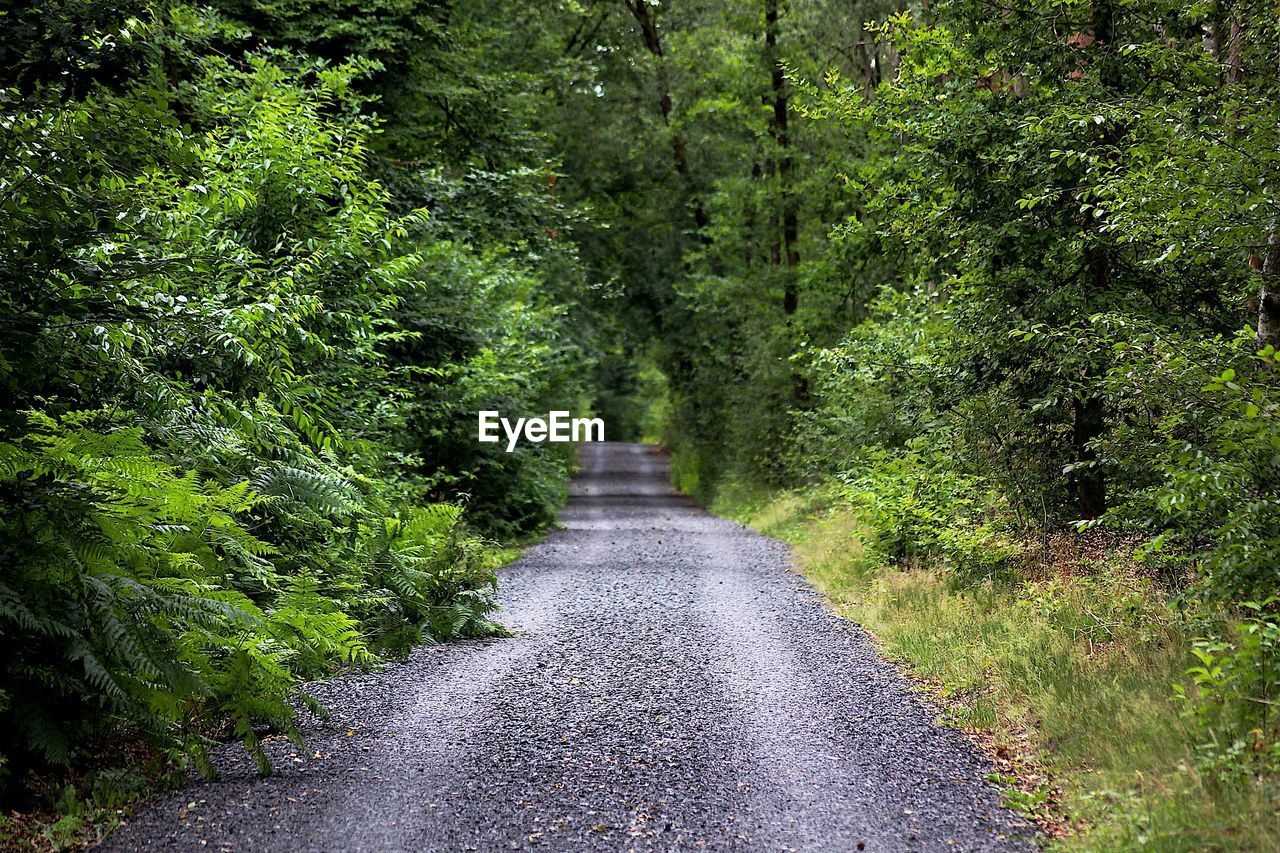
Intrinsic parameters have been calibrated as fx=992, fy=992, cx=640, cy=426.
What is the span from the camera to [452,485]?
1739 cm

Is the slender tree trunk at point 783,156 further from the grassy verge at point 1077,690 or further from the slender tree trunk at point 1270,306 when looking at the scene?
the slender tree trunk at point 1270,306

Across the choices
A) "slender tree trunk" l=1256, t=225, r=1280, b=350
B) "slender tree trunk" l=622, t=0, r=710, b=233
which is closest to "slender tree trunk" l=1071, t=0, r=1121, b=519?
"slender tree trunk" l=1256, t=225, r=1280, b=350

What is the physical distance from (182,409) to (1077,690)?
19.2 feet

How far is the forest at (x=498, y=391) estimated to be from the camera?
15.6 feet

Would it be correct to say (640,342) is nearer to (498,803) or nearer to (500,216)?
(500,216)

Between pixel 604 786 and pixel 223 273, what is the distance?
Result: 5218mm

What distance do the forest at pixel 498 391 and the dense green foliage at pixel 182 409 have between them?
1.2 inches

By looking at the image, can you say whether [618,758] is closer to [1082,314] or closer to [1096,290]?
[1082,314]

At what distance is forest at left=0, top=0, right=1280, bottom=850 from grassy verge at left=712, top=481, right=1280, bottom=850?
0.11 ft

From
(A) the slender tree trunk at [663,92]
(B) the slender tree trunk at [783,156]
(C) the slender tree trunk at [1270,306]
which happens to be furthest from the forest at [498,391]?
(A) the slender tree trunk at [663,92]

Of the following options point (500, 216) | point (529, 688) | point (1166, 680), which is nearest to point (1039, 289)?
point (1166, 680)

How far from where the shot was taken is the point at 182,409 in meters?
6.49

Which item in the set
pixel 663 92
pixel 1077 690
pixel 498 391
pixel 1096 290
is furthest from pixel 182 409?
pixel 663 92

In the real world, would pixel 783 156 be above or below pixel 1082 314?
above
